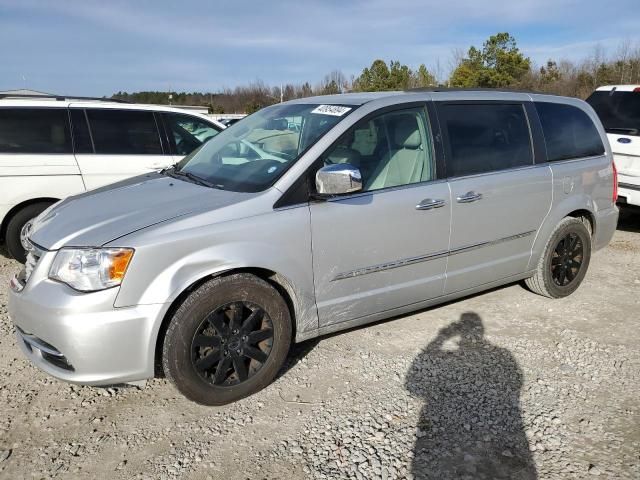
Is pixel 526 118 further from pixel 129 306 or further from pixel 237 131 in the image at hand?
pixel 129 306

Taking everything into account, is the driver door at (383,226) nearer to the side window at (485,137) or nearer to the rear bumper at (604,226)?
the side window at (485,137)

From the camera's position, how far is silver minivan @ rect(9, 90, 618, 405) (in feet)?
8.64

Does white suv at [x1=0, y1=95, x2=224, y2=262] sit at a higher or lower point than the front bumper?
higher

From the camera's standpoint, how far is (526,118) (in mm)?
4160

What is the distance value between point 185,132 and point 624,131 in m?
5.65

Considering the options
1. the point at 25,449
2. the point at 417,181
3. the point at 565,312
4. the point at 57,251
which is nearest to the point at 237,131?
the point at 417,181

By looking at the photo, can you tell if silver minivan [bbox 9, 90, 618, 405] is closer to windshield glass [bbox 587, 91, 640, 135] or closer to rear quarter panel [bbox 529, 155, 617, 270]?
rear quarter panel [bbox 529, 155, 617, 270]

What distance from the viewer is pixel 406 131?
3.56 metres

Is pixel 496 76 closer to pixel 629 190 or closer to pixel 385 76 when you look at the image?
pixel 385 76

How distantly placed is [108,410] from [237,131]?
7.28 ft

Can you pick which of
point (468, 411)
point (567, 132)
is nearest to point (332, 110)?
point (468, 411)

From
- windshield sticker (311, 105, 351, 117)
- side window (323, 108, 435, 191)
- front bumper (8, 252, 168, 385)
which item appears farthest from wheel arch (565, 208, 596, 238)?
front bumper (8, 252, 168, 385)

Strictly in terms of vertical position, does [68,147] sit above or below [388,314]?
above

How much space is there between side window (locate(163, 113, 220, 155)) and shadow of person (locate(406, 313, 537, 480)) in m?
3.95
